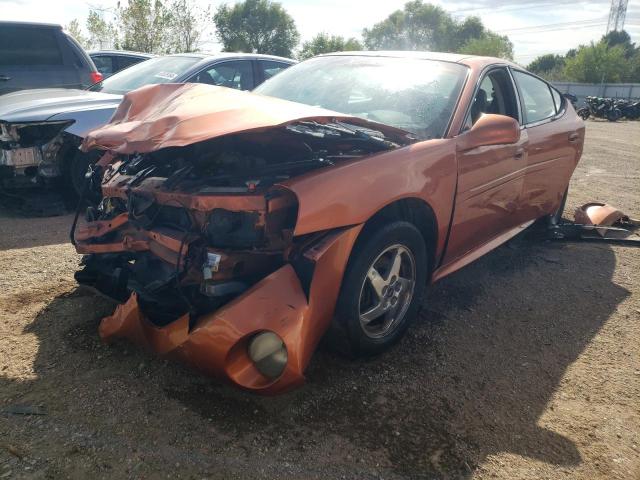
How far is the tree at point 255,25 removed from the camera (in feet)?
191

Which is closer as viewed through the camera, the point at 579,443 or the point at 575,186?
the point at 579,443

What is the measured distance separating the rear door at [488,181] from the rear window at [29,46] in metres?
5.81

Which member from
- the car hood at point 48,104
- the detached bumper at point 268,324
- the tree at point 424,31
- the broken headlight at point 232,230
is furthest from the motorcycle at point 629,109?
the tree at point 424,31

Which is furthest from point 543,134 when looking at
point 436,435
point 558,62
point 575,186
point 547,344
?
point 558,62

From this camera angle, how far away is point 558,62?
7256 centimetres

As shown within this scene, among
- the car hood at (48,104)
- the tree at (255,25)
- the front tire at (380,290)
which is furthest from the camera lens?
the tree at (255,25)

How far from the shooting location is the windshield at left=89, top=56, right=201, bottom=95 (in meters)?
5.85

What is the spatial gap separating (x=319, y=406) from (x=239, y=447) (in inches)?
17.9

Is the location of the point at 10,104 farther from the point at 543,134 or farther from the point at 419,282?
the point at 543,134

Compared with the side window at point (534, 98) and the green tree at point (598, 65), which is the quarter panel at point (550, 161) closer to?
the side window at point (534, 98)

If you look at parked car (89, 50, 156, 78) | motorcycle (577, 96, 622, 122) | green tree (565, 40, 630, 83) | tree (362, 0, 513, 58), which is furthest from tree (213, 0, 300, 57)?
parked car (89, 50, 156, 78)

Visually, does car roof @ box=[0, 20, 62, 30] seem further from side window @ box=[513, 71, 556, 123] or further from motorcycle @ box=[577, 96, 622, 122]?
motorcycle @ box=[577, 96, 622, 122]

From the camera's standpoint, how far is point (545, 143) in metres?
4.15

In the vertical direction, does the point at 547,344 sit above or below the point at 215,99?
below
